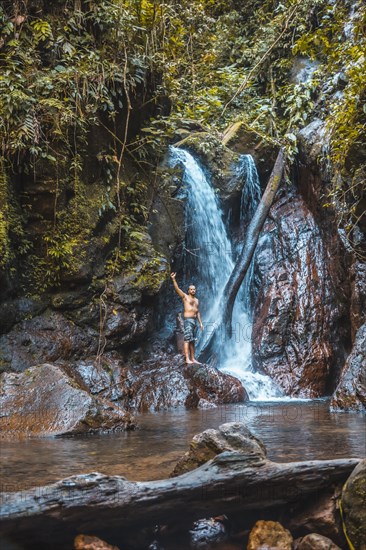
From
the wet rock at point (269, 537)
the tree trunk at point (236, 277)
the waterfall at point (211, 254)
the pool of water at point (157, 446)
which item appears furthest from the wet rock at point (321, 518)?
the tree trunk at point (236, 277)

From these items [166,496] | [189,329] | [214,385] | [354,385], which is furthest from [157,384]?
[166,496]

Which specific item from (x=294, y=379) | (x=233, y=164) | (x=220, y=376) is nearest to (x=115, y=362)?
(x=220, y=376)

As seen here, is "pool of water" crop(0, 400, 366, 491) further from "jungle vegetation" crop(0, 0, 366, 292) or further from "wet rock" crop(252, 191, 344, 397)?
"jungle vegetation" crop(0, 0, 366, 292)

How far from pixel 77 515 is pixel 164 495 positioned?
46 centimetres

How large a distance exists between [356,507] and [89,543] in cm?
135

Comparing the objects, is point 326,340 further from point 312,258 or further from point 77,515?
point 77,515

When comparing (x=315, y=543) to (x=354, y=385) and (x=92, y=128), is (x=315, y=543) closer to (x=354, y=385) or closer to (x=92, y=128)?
(x=354, y=385)

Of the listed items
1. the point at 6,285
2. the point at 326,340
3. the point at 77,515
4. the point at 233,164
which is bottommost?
the point at 77,515

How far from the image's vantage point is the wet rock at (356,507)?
2.71 meters

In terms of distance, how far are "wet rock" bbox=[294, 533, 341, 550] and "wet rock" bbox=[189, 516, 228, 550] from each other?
1.48 ft

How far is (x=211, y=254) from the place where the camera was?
44.7ft

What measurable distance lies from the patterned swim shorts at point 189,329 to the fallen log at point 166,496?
8.21 m

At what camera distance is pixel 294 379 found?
37.1 feet

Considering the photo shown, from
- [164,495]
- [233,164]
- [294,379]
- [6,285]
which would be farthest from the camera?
[233,164]
